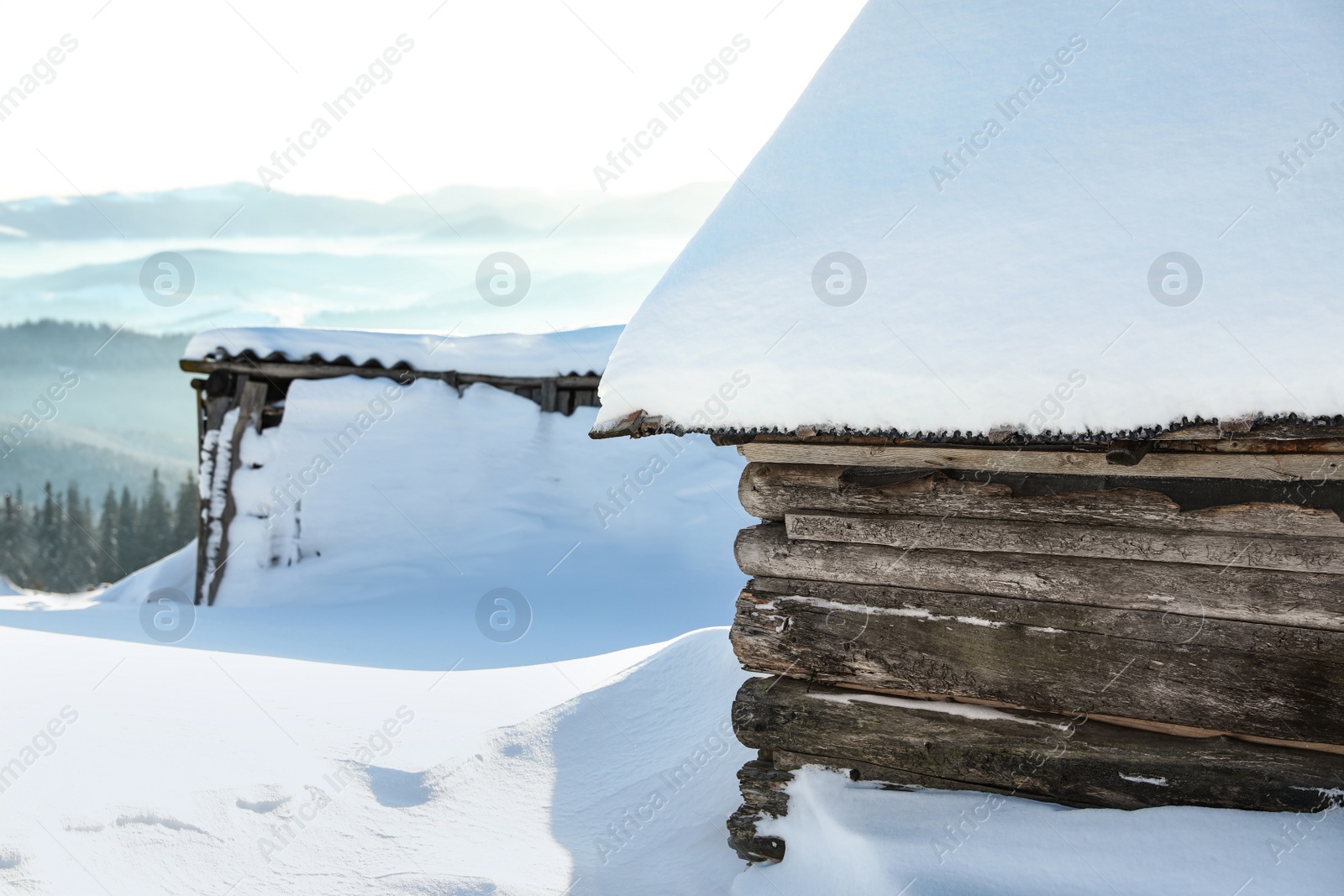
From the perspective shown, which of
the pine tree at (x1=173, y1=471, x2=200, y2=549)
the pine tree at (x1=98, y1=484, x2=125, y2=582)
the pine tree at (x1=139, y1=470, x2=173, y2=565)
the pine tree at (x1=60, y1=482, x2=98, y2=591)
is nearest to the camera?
the pine tree at (x1=139, y1=470, x2=173, y2=565)

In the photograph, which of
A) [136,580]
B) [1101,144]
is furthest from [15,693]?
[136,580]

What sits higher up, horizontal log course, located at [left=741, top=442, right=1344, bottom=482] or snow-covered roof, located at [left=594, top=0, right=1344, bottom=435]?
snow-covered roof, located at [left=594, top=0, right=1344, bottom=435]

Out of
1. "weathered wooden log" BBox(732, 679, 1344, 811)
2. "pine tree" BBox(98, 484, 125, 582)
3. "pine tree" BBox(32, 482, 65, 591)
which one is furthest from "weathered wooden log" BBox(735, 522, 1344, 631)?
"pine tree" BBox(32, 482, 65, 591)

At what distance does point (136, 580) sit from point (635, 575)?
740 centimetres

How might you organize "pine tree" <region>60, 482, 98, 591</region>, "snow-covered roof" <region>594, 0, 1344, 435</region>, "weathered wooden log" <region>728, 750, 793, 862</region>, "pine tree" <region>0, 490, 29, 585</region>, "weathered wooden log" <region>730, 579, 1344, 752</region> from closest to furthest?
"snow-covered roof" <region>594, 0, 1344, 435</region>, "weathered wooden log" <region>730, 579, 1344, 752</region>, "weathered wooden log" <region>728, 750, 793, 862</region>, "pine tree" <region>0, 490, 29, 585</region>, "pine tree" <region>60, 482, 98, 591</region>

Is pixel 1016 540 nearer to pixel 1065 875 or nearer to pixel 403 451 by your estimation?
pixel 1065 875

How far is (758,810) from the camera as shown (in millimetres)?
3973

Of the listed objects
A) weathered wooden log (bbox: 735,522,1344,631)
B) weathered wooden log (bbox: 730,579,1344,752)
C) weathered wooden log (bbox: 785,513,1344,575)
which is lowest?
weathered wooden log (bbox: 730,579,1344,752)

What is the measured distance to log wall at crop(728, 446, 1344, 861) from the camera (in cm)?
313

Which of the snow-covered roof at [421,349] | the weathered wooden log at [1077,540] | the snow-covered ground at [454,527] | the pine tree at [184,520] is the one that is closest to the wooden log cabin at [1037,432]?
the weathered wooden log at [1077,540]

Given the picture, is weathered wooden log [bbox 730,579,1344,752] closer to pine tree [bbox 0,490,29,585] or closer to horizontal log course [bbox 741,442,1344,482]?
horizontal log course [bbox 741,442,1344,482]

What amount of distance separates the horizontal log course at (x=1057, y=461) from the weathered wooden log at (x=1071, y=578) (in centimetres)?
36

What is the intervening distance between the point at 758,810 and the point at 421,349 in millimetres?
8404

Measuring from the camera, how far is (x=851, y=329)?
355cm
